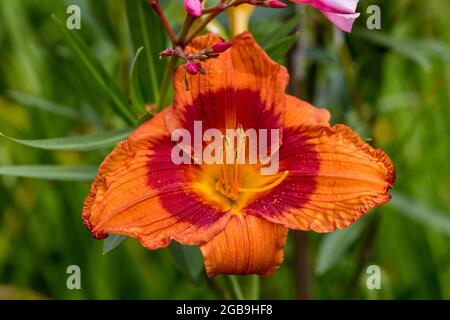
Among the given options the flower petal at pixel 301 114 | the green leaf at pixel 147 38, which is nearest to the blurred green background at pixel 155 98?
the green leaf at pixel 147 38

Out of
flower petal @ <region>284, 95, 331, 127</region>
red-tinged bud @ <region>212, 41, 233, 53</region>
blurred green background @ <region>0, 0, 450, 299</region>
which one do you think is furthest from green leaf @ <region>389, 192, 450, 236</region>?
red-tinged bud @ <region>212, 41, 233, 53</region>

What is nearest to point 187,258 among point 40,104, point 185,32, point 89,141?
point 89,141

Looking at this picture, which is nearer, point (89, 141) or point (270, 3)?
point (270, 3)

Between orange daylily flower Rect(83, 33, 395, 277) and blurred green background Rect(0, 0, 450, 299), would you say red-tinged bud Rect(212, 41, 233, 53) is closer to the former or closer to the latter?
Answer: orange daylily flower Rect(83, 33, 395, 277)

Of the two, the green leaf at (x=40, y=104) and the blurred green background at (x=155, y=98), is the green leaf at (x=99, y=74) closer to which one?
the blurred green background at (x=155, y=98)

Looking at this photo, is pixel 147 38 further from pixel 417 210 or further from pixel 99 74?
pixel 417 210
